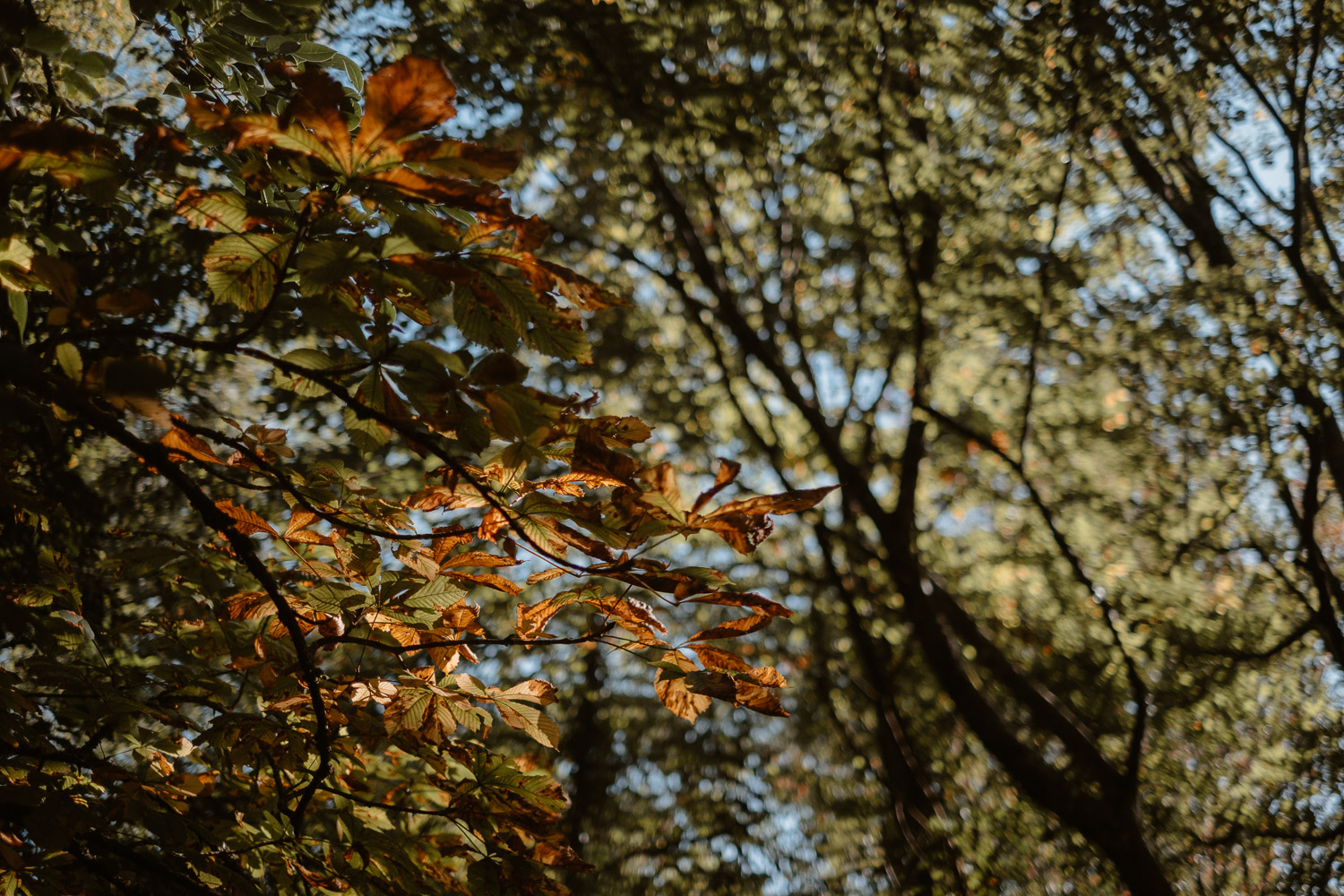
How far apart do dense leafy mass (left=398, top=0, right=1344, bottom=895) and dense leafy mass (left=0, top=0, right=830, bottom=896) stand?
135 inches

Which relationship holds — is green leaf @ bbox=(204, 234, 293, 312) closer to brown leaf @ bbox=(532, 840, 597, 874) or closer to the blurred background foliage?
brown leaf @ bbox=(532, 840, 597, 874)

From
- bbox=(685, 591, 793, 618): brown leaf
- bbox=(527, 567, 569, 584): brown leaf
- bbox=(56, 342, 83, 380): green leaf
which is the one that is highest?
bbox=(56, 342, 83, 380): green leaf

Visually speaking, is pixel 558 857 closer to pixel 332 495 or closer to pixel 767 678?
pixel 767 678

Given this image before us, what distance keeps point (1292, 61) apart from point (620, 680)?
307 inches

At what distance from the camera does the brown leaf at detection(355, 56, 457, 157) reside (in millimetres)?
859

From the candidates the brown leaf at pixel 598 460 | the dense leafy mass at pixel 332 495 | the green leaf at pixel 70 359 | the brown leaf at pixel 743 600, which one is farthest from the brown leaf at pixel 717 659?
the green leaf at pixel 70 359

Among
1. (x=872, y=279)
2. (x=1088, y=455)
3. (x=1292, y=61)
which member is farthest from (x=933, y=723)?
(x=1292, y=61)

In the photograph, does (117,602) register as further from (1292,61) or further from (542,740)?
(1292,61)

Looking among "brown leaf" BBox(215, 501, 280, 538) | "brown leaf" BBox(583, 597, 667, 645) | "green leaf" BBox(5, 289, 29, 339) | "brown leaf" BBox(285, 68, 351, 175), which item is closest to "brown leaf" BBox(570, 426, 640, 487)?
"brown leaf" BBox(583, 597, 667, 645)

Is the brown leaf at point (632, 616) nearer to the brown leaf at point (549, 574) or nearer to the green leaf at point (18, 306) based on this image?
the brown leaf at point (549, 574)

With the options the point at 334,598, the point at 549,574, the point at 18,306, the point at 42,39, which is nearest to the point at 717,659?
the point at 549,574

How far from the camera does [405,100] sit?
87cm

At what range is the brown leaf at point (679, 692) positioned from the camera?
1237 mm

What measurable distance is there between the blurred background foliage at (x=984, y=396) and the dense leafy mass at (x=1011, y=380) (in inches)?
1.4
